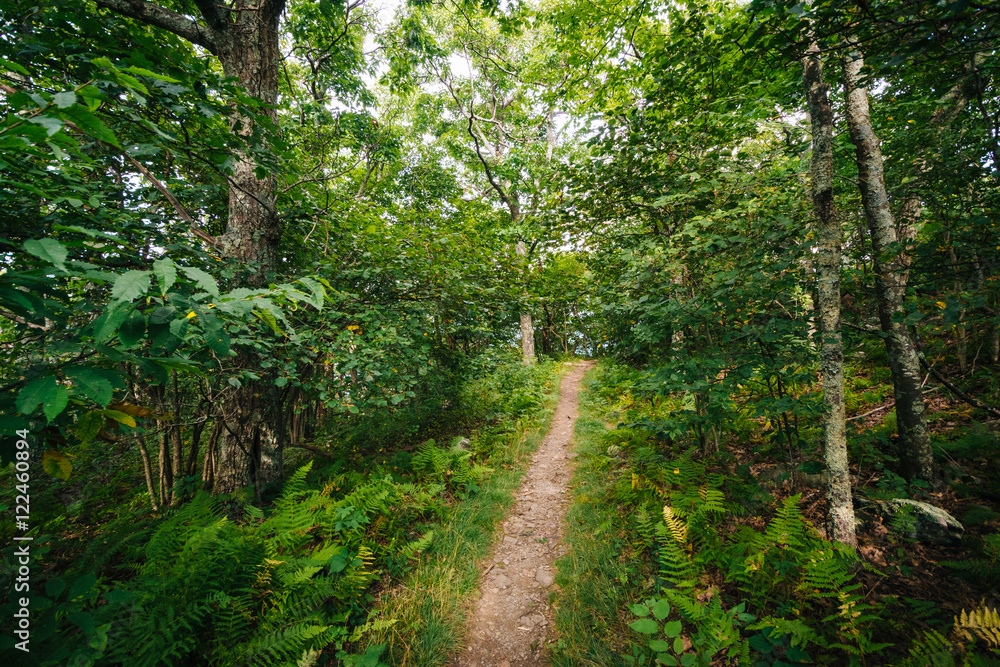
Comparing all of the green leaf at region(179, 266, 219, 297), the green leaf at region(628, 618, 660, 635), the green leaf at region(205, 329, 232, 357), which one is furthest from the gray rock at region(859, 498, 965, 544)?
the green leaf at region(179, 266, 219, 297)

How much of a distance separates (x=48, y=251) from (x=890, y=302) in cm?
649

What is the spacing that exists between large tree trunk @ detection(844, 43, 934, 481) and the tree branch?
7680 millimetres

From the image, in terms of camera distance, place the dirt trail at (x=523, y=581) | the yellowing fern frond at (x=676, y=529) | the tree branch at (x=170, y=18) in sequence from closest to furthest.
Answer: the dirt trail at (x=523, y=581) → the yellowing fern frond at (x=676, y=529) → the tree branch at (x=170, y=18)

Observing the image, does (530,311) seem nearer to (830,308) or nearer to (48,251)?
(830,308)

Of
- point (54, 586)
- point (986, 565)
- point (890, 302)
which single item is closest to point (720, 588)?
point (986, 565)

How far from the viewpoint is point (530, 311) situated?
250 inches

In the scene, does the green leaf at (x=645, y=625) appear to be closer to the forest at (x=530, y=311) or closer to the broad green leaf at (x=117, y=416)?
the forest at (x=530, y=311)

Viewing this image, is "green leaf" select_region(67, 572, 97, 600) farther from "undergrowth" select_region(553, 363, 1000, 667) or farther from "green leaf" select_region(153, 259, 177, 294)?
"undergrowth" select_region(553, 363, 1000, 667)

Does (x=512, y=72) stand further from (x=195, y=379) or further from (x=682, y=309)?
(x=195, y=379)

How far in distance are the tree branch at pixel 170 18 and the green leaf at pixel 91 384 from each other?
5.21m

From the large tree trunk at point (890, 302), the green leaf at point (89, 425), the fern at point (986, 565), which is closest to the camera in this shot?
the green leaf at point (89, 425)

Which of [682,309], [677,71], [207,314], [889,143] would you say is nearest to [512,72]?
[677,71]

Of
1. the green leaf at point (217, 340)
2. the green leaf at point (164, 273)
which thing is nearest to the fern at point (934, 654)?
the green leaf at point (217, 340)

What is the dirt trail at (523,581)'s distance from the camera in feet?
10.0
